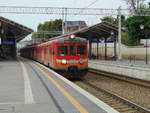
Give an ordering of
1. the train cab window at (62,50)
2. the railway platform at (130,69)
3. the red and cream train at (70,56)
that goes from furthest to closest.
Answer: the railway platform at (130,69) < the train cab window at (62,50) < the red and cream train at (70,56)

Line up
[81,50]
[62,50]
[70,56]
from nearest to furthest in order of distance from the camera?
[70,56] < [62,50] < [81,50]

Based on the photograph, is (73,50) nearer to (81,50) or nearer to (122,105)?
(81,50)

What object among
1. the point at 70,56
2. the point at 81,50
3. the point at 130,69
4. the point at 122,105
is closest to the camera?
the point at 122,105

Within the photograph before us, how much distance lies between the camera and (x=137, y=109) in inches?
285

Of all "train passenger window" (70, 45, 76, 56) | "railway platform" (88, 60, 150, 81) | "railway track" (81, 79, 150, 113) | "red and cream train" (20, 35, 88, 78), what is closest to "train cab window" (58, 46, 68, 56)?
"red and cream train" (20, 35, 88, 78)

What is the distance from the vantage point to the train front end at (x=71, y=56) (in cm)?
1370

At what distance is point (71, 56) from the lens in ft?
45.3

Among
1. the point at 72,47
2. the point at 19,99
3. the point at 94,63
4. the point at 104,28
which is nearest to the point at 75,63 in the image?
the point at 72,47

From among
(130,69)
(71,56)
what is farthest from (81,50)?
(130,69)

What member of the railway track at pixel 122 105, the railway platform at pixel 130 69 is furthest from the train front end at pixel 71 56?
the railway track at pixel 122 105

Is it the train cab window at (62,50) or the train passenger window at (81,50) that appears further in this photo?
the train passenger window at (81,50)

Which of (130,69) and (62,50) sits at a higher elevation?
(62,50)

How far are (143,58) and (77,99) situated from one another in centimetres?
2726

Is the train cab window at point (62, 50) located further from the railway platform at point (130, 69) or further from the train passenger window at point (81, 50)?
the railway platform at point (130, 69)
